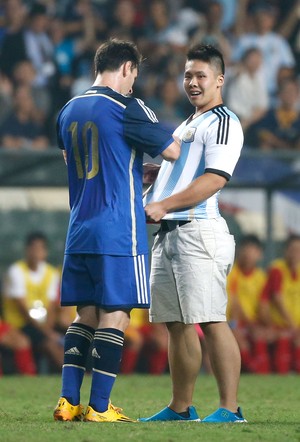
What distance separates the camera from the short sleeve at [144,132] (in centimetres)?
605

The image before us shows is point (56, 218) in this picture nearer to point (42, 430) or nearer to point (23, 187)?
point (23, 187)

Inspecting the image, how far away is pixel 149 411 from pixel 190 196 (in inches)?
72.6

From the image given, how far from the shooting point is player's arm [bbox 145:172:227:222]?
612 centimetres

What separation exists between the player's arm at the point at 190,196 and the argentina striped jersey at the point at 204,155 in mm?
56

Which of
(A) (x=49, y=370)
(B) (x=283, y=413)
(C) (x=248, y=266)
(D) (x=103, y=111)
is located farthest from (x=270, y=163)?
(D) (x=103, y=111)

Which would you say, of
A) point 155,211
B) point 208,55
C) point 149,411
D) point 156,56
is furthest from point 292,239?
point 155,211

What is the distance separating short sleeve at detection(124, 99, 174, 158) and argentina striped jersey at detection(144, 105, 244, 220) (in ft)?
0.80

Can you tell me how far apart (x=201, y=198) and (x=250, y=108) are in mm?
9358

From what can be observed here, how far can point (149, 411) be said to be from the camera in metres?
7.32

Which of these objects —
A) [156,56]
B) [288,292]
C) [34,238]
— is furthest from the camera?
[156,56]

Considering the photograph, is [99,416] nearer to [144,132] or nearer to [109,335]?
[109,335]

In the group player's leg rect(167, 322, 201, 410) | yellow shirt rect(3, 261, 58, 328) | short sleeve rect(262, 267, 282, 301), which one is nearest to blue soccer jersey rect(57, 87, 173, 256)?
player's leg rect(167, 322, 201, 410)

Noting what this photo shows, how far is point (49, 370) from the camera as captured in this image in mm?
12016

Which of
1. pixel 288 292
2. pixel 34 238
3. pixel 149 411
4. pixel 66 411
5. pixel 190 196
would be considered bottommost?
pixel 149 411
